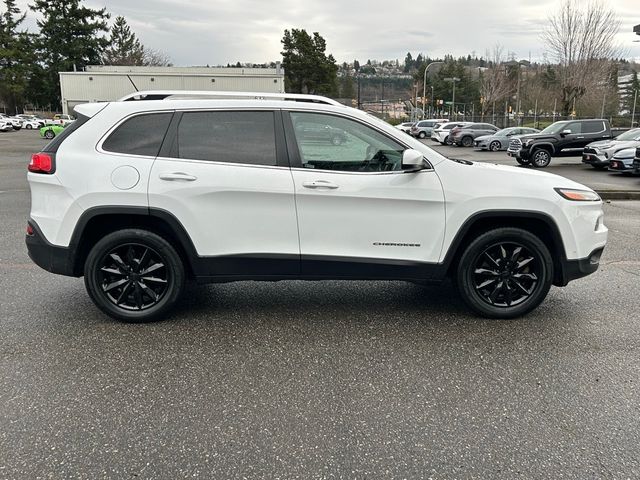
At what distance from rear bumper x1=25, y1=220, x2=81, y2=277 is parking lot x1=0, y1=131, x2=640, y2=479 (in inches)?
19.3

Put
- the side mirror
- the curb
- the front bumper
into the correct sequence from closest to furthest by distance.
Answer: the side mirror
the curb
the front bumper

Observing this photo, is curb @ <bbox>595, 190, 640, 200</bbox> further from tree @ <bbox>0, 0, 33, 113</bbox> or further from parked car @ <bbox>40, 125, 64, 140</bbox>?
tree @ <bbox>0, 0, 33, 113</bbox>

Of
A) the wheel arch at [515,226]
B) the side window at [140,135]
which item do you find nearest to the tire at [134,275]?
the side window at [140,135]

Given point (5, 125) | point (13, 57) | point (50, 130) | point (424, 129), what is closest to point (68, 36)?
point (13, 57)

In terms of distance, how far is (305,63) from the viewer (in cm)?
7806

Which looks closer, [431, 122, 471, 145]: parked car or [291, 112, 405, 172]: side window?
[291, 112, 405, 172]: side window

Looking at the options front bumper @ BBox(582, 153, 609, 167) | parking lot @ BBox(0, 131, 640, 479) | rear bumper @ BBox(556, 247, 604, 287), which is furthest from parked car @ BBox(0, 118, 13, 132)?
rear bumper @ BBox(556, 247, 604, 287)

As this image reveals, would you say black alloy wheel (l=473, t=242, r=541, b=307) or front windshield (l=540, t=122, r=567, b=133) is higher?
front windshield (l=540, t=122, r=567, b=133)

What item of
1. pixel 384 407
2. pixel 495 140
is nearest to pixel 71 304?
pixel 384 407

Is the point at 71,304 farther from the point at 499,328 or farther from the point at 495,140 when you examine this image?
the point at 495,140

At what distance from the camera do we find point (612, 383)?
10.7ft

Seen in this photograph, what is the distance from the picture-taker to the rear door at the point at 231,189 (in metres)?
3.92

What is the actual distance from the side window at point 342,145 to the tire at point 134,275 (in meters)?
1.39

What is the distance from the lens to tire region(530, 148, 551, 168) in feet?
63.5
